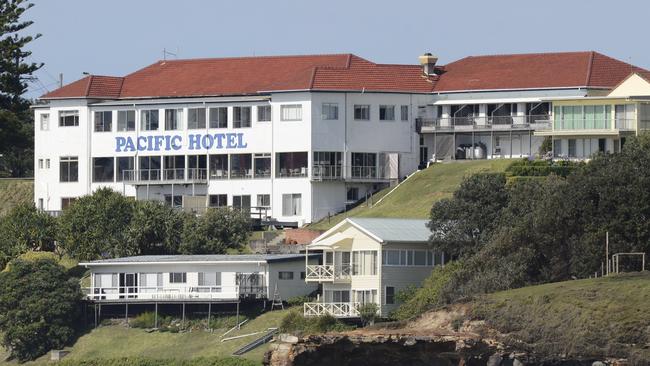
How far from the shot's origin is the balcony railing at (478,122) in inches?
4473

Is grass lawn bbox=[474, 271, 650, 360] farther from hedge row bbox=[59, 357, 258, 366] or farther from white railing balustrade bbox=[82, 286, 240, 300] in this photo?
white railing balustrade bbox=[82, 286, 240, 300]

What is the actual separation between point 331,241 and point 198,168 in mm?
24300

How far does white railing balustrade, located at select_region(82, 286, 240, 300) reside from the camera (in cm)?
9511

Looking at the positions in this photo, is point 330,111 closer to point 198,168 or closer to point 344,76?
point 344,76

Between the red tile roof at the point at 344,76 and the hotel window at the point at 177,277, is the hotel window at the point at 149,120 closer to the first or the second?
the red tile roof at the point at 344,76

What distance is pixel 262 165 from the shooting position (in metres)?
114

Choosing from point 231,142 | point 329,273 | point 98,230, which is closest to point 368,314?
point 329,273

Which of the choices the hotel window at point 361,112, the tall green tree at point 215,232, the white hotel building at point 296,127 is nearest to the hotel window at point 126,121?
the white hotel building at point 296,127

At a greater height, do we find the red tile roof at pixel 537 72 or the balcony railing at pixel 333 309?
the red tile roof at pixel 537 72

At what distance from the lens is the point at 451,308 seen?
68.9 metres

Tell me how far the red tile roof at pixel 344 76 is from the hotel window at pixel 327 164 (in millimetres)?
3629

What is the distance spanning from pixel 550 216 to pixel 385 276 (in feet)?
34.3

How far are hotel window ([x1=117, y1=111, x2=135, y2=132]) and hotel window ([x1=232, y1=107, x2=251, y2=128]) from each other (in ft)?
21.7

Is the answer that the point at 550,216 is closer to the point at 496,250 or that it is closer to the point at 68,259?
the point at 496,250
